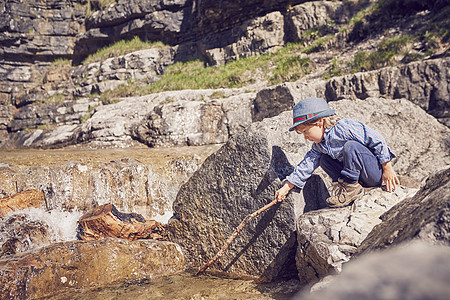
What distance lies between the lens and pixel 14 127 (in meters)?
14.2

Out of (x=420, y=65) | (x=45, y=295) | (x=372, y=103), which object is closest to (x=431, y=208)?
(x=45, y=295)

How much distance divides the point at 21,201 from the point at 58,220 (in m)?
0.57

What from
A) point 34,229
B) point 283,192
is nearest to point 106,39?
point 34,229

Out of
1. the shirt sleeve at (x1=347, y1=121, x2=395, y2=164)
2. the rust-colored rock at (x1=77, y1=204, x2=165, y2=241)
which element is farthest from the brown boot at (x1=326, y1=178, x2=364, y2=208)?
the rust-colored rock at (x1=77, y1=204, x2=165, y2=241)

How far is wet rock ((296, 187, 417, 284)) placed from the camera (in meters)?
2.57

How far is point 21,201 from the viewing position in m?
4.93

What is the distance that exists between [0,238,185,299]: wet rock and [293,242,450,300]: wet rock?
293cm

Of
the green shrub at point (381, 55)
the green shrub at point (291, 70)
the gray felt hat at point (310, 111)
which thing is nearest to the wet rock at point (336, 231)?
the gray felt hat at point (310, 111)

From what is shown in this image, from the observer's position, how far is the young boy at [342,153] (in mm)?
2932

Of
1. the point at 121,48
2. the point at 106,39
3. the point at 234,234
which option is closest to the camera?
the point at 234,234

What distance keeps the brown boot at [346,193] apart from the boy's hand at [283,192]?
1.29 feet

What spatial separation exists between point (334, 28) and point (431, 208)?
1355 centimetres

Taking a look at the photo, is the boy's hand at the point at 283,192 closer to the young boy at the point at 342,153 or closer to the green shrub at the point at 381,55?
the young boy at the point at 342,153

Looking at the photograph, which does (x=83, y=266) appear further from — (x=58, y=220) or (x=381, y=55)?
(x=381, y=55)
